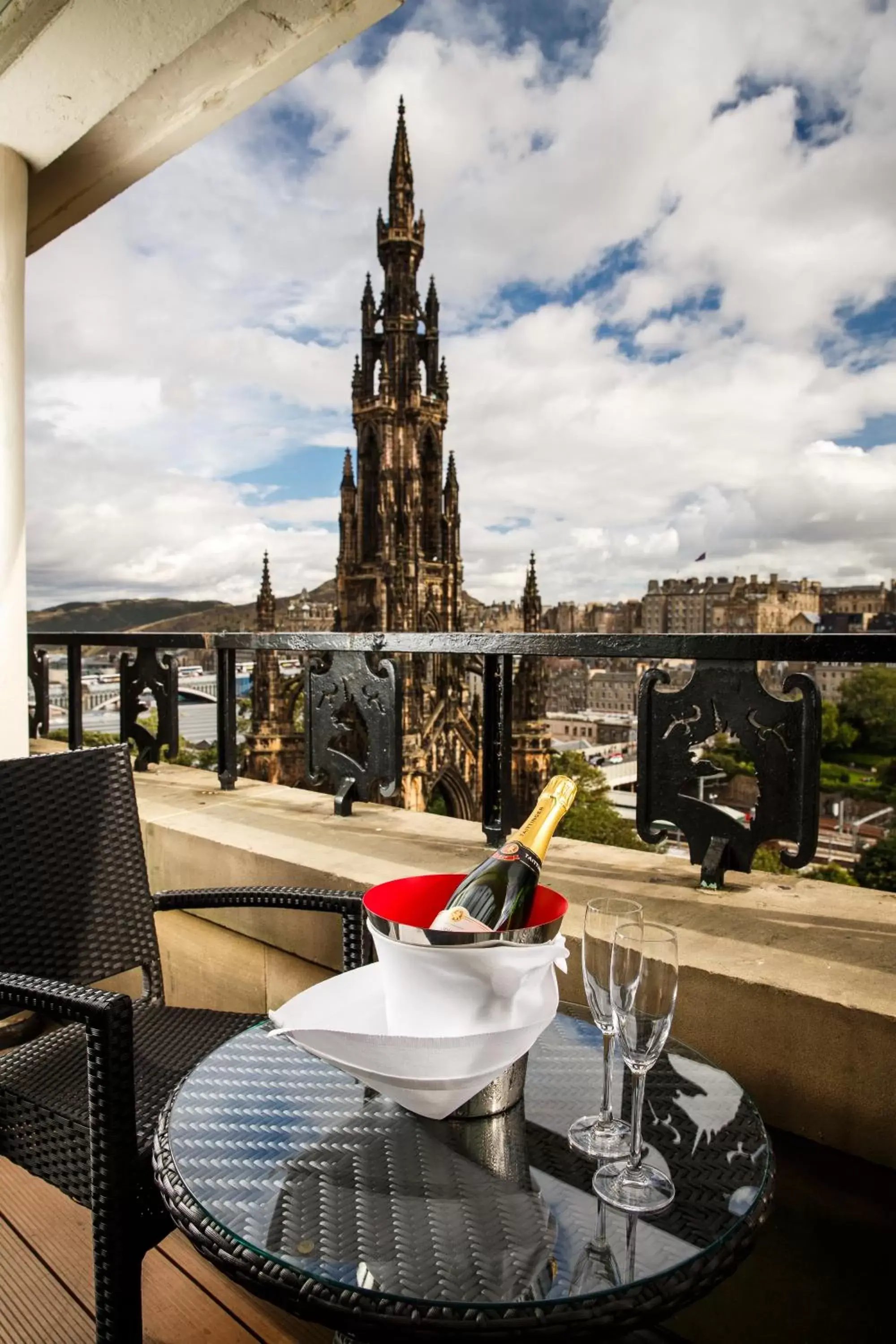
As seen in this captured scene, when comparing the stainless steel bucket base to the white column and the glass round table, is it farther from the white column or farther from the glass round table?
the white column

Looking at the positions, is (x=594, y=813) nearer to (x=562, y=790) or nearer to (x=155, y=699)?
(x=155, y=699)

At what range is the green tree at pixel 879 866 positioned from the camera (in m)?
31.1

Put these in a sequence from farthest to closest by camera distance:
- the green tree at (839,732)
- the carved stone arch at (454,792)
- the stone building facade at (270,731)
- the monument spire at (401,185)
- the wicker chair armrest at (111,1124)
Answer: the monument spire at (401,185)
the carved stone arch at (454,792)
the green tree at (839,732)
the stone building facade at (270,731)
the wicker chair armrest at (111,1124)

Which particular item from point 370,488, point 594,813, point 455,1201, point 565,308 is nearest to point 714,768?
point 455,1201

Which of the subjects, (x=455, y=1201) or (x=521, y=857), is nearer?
(x=455, y=1201)

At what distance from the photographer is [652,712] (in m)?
1.97

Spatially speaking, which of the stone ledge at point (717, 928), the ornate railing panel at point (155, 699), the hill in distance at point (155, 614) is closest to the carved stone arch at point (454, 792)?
the hill in distance at point (155, 614)

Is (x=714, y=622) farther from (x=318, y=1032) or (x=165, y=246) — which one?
(x=318, y=1032)

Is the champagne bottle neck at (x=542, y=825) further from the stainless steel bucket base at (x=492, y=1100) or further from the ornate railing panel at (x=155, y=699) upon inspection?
the ornate railing panel at (x=155, y=699)

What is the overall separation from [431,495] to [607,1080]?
46.1m

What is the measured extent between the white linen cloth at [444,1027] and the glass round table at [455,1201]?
0.09 m

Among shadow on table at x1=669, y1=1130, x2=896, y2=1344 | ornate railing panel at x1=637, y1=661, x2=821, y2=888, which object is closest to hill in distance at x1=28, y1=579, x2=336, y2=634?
ornate railing panel at x1=637, y1=661, x2=821, y2=888

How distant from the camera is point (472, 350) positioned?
2790 inches

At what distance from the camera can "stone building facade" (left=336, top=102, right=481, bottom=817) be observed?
141ft
